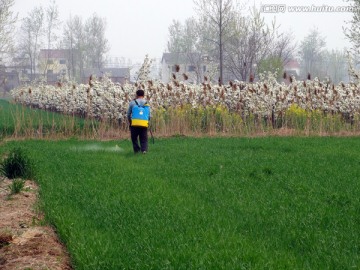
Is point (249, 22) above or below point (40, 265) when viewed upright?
above

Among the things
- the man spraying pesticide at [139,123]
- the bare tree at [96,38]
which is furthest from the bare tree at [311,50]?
the man spraying pesticide at [139,123]

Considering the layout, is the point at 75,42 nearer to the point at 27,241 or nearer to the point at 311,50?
the point at 311,50

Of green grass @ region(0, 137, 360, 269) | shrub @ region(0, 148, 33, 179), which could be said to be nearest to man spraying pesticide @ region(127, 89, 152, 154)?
green grass @ region(0, 137, 360, 269)

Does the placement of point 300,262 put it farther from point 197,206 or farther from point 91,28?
point 91,28

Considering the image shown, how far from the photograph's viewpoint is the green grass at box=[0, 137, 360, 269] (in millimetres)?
5152

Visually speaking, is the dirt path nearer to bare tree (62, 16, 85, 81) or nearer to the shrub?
the shrub

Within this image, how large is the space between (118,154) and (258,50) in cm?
2300

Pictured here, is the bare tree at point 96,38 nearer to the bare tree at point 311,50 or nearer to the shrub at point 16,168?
the bare tree at point 311,50

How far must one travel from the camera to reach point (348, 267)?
15.8ft

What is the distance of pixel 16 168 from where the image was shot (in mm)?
9984

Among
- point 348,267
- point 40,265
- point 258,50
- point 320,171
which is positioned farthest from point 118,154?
point 258,50

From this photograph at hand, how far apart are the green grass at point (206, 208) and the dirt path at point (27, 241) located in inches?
5.9

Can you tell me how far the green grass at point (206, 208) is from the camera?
5152mm

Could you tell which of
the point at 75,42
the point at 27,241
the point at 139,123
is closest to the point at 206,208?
the point at 27,241
